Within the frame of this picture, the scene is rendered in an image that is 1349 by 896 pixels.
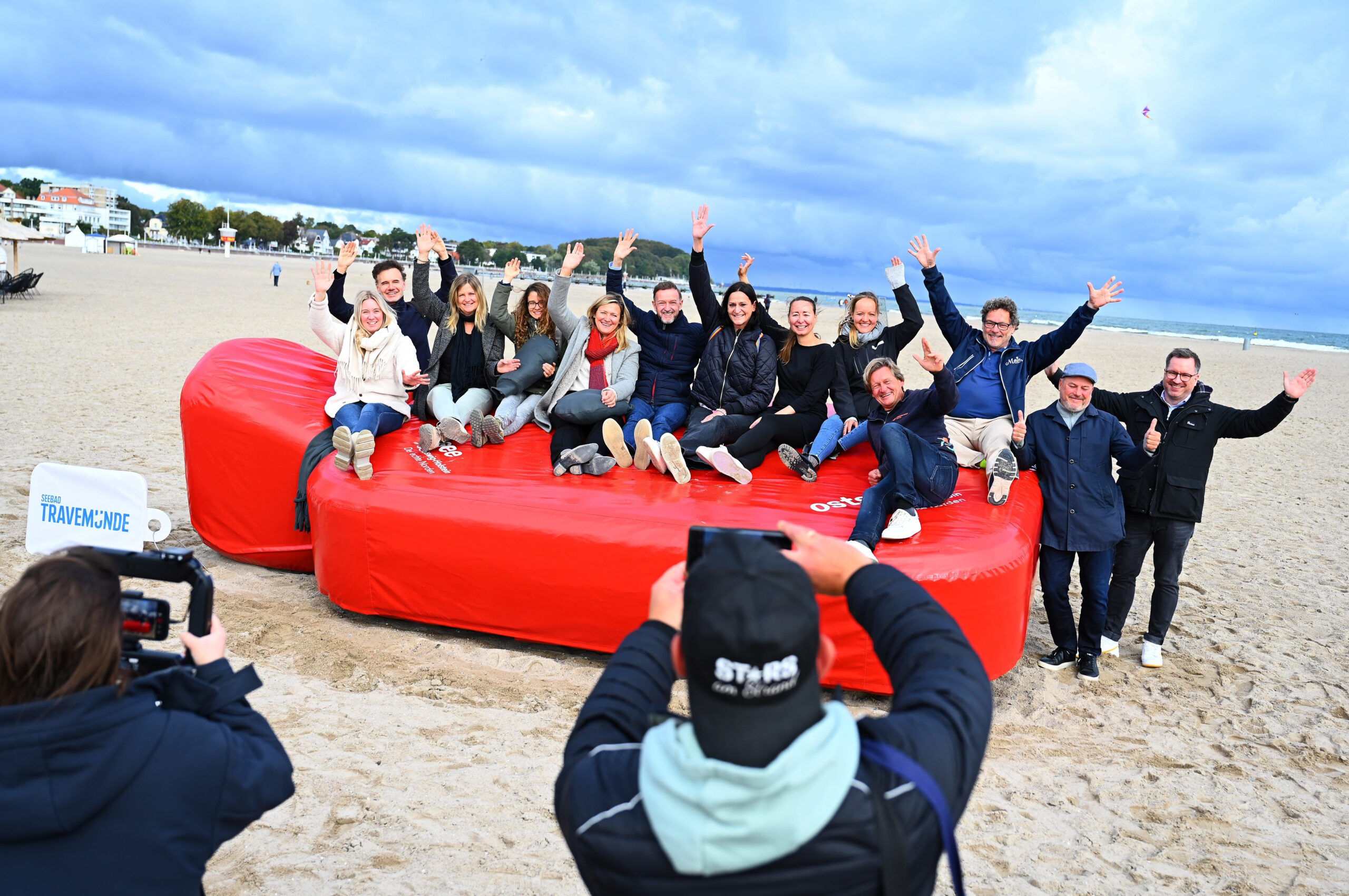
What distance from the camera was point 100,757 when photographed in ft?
5.01

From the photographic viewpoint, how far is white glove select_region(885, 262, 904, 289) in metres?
6.38

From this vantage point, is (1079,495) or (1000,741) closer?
(1000,741)

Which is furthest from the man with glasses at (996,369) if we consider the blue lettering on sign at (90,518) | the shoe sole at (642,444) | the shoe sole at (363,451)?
the blue lettering on sign at (90,518)

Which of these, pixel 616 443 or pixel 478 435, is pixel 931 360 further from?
pixel 478 435

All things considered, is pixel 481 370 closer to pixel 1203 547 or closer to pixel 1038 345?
pixel 1038 345

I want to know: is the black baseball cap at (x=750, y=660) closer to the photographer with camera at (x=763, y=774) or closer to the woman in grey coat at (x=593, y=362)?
the photographer with camera at (x=763, y=774)

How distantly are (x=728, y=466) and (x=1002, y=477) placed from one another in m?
1.51

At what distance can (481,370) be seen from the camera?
256 inches

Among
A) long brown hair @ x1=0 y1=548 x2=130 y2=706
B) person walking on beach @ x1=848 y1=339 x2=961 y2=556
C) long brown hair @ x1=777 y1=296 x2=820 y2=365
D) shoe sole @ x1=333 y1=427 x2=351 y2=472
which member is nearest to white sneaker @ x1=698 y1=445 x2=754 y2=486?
person walking on beach @ x1=848 y1=339 x2=961 y2=556

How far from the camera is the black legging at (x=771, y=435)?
5.70 m

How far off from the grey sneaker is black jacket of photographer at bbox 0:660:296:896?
4.23m

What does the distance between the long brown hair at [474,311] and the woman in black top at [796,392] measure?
1.92m

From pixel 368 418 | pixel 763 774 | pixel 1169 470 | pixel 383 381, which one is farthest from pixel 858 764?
pixel 383 381

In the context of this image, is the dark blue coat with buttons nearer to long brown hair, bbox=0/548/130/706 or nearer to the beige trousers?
the beige trousers
